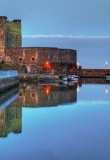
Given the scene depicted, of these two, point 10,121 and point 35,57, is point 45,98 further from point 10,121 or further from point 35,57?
point 35,57

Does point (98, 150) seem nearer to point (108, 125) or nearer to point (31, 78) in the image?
point (108, 125)

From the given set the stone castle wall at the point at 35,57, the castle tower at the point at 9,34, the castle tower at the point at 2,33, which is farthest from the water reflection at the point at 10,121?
the stone castle wall at the point at 35,57

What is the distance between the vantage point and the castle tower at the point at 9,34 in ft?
202

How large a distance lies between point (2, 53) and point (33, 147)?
55.7 m

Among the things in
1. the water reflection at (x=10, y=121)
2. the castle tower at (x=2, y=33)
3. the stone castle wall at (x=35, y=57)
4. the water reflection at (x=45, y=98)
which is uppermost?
the castle tower at (x=2, y=33)

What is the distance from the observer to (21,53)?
63906 millimetres

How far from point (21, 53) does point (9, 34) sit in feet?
11.1

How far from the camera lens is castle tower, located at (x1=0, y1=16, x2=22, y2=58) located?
61500 millimetres

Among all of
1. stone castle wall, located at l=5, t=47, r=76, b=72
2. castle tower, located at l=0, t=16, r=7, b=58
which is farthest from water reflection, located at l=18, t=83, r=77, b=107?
→ stone castle wall, located at l=5, t=47, r=76, b=72

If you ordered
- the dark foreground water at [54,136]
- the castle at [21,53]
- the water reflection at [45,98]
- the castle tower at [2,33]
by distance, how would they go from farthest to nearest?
the castle at [21,53] → the castle tower at [2,33] → the water reflection at [45,98] → the dark foreground water at [54,136]

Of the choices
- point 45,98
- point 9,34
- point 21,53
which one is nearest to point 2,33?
point 9,34

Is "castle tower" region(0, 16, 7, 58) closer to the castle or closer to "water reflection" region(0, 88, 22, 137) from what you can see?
the castle

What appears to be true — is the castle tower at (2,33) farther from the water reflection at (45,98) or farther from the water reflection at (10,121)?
the water reflection at (10,121)

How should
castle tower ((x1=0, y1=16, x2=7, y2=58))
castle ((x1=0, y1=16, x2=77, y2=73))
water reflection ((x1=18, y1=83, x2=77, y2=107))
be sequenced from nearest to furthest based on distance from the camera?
1. water reflection ((x1=18, y1=83, x2=77, y2=107))
2. castle tower ((x1=0, y1=16, x2=7, y2=58))
3. castle ((x1=0, y1=16, x2=77, y2=73))
